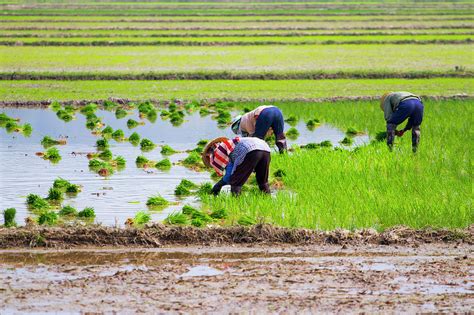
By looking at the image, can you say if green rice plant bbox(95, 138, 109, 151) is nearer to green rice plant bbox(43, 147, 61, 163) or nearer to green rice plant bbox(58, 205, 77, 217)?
green rice plant bbox(43, 147, 61, 163)

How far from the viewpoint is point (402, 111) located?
43.9 feet

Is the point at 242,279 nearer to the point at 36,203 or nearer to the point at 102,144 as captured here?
the point at 36,203

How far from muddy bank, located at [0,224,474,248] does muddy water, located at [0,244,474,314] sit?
0.54 ft

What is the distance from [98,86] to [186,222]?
15.6 m

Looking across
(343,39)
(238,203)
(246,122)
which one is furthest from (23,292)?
(343,39)

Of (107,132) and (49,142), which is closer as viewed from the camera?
(49,142)

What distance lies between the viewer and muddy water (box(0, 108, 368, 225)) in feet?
36.0

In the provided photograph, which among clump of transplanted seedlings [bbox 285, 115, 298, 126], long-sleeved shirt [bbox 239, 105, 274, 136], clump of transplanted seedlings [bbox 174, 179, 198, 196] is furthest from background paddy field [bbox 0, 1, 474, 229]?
clump of transplanted seedlings [bbox 174, 179, 198, 196]

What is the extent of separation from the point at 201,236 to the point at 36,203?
262 cm

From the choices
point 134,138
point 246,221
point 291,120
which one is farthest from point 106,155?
point 246,221

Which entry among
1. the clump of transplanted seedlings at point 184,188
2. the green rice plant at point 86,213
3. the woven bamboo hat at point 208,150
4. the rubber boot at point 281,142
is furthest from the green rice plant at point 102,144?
the green rice plant at point 86,213

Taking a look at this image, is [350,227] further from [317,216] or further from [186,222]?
[186,222]

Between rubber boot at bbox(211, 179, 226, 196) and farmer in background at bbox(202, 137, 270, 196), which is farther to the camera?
rubber boot at bbox(211, 179, 226, 196)

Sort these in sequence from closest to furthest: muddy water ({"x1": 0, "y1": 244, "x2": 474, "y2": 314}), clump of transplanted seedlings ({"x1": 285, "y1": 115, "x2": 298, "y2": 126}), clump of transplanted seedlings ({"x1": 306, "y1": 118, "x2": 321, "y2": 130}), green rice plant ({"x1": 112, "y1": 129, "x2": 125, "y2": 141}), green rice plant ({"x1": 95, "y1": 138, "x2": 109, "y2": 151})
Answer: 1. muddy water ({"x1": 0, "y1": 244, "x2": 474, "y2": 314})
2. green rice plant ({"x1": 95, "y1": 138, "x2": 109, "y2": 151})
3. green rice plant ({"x1": 112, "y1": 129, "x2": 125, "y2": 141})
4. clump of transplanted seedlings ({"x1": 306, "y1": 118, "x2": 321, "y2": 130})
5. clump of transplanted seedlings ({"x1": 285, "y1": 115, "x2": 298, "y2": 126})
